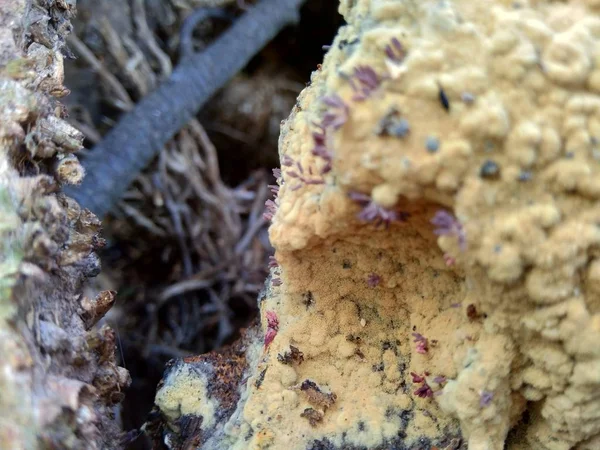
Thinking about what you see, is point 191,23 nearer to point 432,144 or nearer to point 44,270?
point 44,270

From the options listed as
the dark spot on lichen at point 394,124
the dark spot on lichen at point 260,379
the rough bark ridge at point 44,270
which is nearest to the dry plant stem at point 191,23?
the rough bark ridge at point 44,270

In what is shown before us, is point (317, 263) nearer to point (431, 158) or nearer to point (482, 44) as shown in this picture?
point (431, 158)

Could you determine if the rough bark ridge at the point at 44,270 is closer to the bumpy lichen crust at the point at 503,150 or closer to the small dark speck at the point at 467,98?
the bumpy lichen crust at the point at 503,150

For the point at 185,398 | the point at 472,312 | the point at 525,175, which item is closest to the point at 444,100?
the point at 525,175

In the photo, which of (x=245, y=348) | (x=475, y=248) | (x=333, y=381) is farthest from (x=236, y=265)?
(x=475, y=248)

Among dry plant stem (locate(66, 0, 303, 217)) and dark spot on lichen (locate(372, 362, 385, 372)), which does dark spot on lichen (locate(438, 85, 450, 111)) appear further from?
dry plant stem (locate(66, 0, 303, 217))

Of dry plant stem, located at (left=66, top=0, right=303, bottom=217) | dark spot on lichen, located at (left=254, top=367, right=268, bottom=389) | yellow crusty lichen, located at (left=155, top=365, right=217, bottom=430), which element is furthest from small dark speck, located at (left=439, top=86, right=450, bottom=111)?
dry plant stem, located at (left=66, top=0, right=303, bottom=217)
